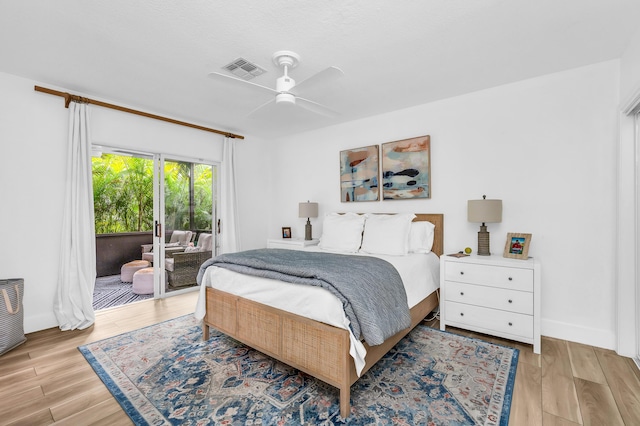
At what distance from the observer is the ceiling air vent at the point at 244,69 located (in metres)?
2.62

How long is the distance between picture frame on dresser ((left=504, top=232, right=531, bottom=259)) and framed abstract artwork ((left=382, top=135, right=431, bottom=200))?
101cm

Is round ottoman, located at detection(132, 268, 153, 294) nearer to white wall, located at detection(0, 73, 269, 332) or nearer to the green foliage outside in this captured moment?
white wall, located at detection(0, 73, 269, 332)

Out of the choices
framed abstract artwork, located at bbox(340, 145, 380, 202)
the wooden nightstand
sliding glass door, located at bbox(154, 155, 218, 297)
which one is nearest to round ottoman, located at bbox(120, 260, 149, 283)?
sliding glass door, located at bbox(154, 155, 218, 297)

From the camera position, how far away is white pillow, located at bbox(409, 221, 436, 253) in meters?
3.41

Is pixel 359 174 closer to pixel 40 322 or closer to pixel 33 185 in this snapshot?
pixel 33 185

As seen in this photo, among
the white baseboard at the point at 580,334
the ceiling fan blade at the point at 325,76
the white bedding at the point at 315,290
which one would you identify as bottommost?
the white baseboard at the point at 580,334

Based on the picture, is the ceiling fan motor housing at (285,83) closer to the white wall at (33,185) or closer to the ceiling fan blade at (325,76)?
the ceiling fan blade at (325,76)

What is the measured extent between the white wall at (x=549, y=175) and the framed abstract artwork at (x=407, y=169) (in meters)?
0.10

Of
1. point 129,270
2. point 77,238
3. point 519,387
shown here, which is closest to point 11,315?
point 77,238

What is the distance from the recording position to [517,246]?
2889 millimetres

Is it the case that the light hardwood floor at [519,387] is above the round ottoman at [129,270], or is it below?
below

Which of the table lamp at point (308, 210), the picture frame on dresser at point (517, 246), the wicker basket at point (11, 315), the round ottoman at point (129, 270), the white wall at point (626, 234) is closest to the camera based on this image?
the white wall at point (626, 234)

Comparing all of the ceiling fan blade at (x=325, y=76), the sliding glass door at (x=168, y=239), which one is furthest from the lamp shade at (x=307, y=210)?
the ceiling fan blade at (x=325, y=76)

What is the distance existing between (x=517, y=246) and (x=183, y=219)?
429 cm
